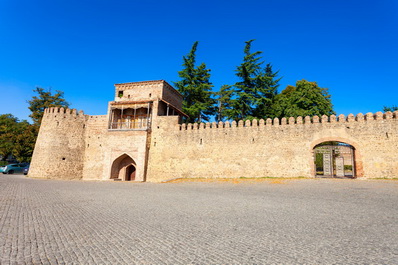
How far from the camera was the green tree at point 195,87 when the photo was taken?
93.8 feet

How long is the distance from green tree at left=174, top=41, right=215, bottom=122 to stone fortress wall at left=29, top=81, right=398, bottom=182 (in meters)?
5.00

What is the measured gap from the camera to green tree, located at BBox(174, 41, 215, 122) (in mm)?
28578

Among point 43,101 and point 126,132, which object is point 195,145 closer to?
point 126,132

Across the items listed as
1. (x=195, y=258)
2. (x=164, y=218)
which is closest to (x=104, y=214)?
(x=164, y=218)

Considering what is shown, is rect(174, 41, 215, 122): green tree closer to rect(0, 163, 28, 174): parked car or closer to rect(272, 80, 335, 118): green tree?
rect(272, 80, 335, 118): green tree

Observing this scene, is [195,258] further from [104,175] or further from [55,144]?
[55,144]

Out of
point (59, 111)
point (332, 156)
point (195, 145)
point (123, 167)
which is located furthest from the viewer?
point (59, 111)

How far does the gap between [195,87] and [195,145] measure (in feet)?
41.4

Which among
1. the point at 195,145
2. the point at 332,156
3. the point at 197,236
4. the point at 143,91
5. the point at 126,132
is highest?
the point at 143,91

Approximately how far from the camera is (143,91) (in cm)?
2173

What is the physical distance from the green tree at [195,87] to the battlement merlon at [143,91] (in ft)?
20.5

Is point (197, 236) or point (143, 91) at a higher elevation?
point (143, 91)

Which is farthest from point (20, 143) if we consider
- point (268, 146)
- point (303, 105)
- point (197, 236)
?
point (303, 105)

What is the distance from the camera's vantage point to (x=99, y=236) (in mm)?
3295
